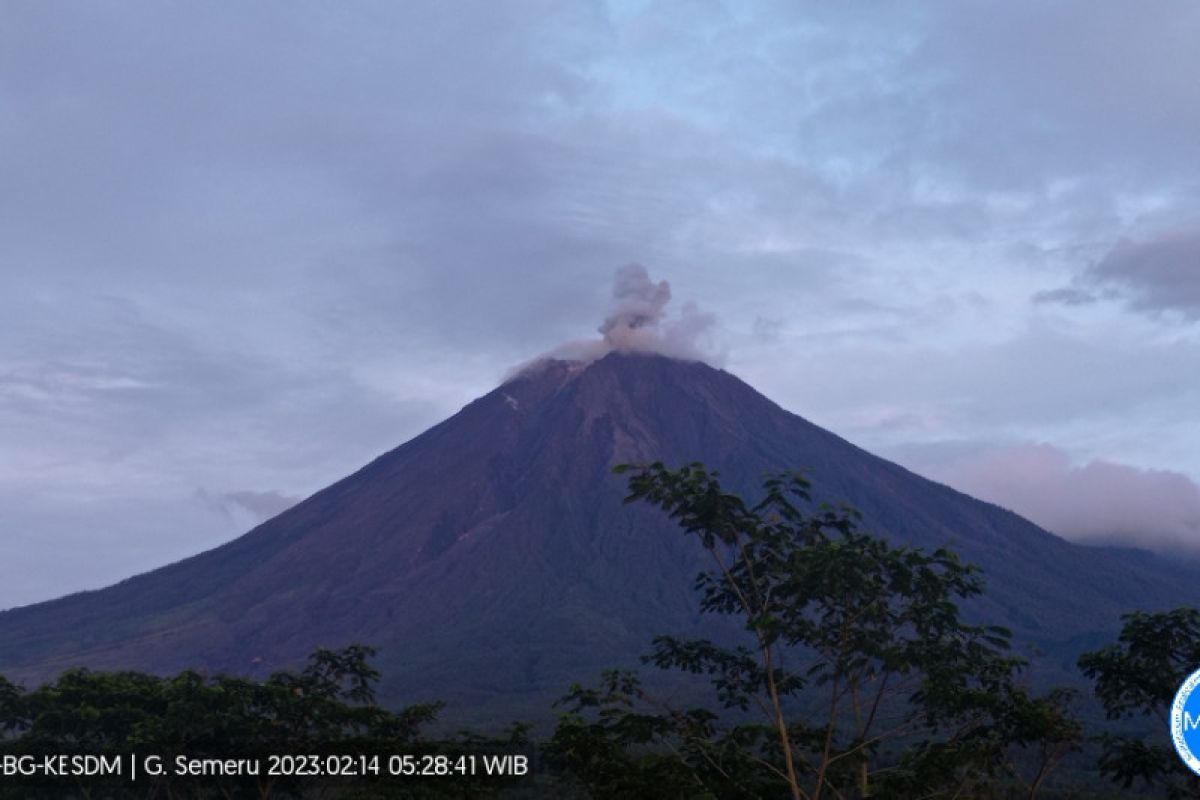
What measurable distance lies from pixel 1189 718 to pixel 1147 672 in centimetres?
597

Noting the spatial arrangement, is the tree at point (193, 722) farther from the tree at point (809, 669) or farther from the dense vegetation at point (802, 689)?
the tree at point (809, 669)

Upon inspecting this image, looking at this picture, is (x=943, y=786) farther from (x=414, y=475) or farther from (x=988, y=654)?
(x=414, y=475)

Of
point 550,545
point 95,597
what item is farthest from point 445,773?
point 95,597

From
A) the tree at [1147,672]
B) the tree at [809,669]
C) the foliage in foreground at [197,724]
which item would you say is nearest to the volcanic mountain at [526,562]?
the foliage in foreground at [197,724]

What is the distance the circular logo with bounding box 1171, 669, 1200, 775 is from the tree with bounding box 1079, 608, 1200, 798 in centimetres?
487

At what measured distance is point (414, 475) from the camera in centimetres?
14362

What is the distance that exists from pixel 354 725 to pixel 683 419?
13109 centimetres

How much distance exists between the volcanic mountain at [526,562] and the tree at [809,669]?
60.4 m

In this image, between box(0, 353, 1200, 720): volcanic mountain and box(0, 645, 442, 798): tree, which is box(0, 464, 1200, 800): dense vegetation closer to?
box(0, 645, 442, 798): tree

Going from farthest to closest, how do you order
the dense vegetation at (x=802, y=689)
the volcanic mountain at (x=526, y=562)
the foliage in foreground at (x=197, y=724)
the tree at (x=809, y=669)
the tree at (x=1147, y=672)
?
the volcanic mountain at (x=526, y=562), the foliage in foreground at (x=197, y=724), the tree at (x=1147, y=672), the dense vegetation at (x=802, y=689), the tree at (x=809, y=669)

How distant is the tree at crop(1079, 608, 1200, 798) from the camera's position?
16.5 metres

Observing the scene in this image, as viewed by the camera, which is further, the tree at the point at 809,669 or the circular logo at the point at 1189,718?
the tree at the point at 809,669

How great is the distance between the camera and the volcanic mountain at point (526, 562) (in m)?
99.7

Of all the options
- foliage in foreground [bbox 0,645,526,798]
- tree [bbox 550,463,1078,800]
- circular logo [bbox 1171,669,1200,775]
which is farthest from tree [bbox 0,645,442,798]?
circular logo [bbox 1171,669,1200,775]
